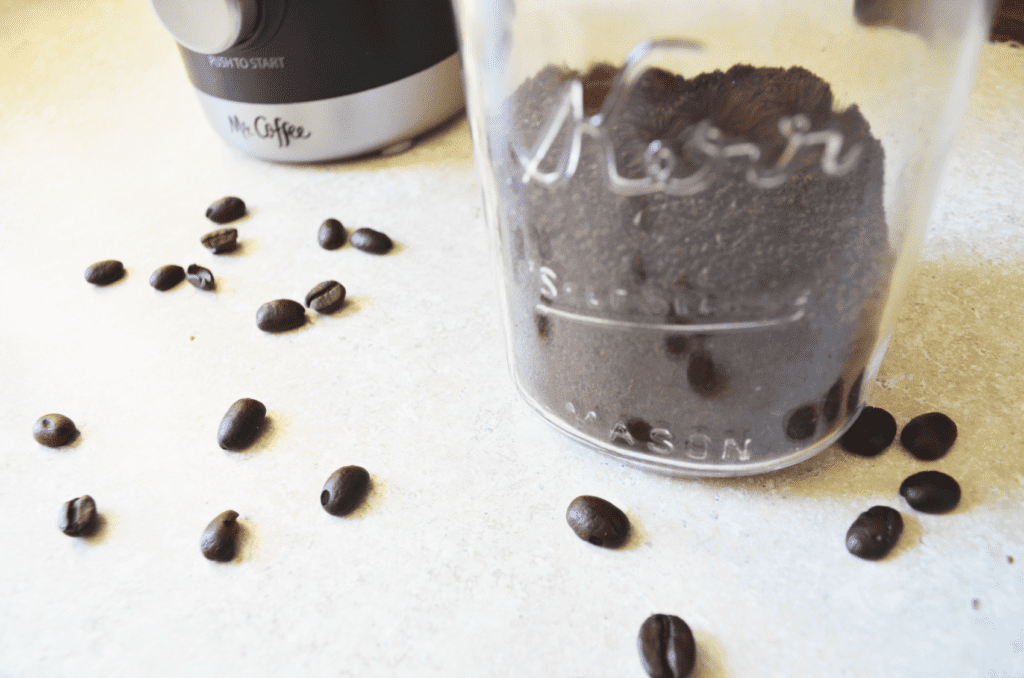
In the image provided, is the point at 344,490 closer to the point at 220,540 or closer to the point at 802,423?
the point at 220,540

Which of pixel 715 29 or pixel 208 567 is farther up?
pixel 715 29

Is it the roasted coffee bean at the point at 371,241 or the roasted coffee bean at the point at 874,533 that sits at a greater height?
the roasted coffee bean at the point at 371,241

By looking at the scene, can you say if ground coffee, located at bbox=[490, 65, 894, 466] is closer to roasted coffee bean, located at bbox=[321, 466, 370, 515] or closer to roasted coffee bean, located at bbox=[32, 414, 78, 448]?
roasted coffee bean, located at bbox=[321, 466, 370, 515]

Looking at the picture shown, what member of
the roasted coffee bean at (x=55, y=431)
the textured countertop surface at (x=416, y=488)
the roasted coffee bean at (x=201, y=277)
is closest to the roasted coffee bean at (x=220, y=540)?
the textured countertop surface at (x=416, y=488)

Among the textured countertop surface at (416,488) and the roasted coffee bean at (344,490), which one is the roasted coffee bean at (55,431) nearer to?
the textured countertop surface at (416,488)

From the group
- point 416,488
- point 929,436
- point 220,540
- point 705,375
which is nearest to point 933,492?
point 929,436

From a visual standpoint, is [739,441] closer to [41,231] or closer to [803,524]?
[803,524]

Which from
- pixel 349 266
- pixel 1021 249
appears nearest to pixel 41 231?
pixel 349 266
